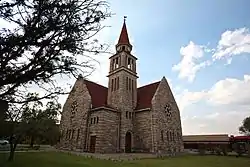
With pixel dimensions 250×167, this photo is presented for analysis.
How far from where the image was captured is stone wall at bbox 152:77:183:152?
28116 mm

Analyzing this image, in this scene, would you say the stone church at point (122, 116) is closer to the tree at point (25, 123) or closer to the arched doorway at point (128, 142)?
the arched doorway at point (128, 142)

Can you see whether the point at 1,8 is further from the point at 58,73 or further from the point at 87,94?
the point at 87,94

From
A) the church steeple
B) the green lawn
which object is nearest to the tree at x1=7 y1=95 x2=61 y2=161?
the green lawn

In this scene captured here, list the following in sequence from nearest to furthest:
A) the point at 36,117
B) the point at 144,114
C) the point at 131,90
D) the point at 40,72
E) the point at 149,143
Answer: the point at 40,72, the point at 36,117, the point at 149,143, the point at 144,114, the point at 131,90

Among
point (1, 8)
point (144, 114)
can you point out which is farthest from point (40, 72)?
point (144, 114)

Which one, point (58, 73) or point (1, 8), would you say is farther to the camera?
point (58, 73)

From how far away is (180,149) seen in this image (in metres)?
32.6

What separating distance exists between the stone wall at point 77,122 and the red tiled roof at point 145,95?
7.36 m

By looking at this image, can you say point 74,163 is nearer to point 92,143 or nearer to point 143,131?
point 92,143

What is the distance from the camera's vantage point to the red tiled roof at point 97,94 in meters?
30.2

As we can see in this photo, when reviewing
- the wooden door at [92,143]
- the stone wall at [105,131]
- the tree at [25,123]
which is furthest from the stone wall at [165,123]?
the tree at [25,123]

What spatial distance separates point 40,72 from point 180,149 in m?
30.5

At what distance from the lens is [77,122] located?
30484 mm

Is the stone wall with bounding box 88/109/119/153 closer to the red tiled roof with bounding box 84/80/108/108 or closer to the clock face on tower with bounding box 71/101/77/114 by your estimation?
the red tiled roof with bounding box 84/80/108/108
